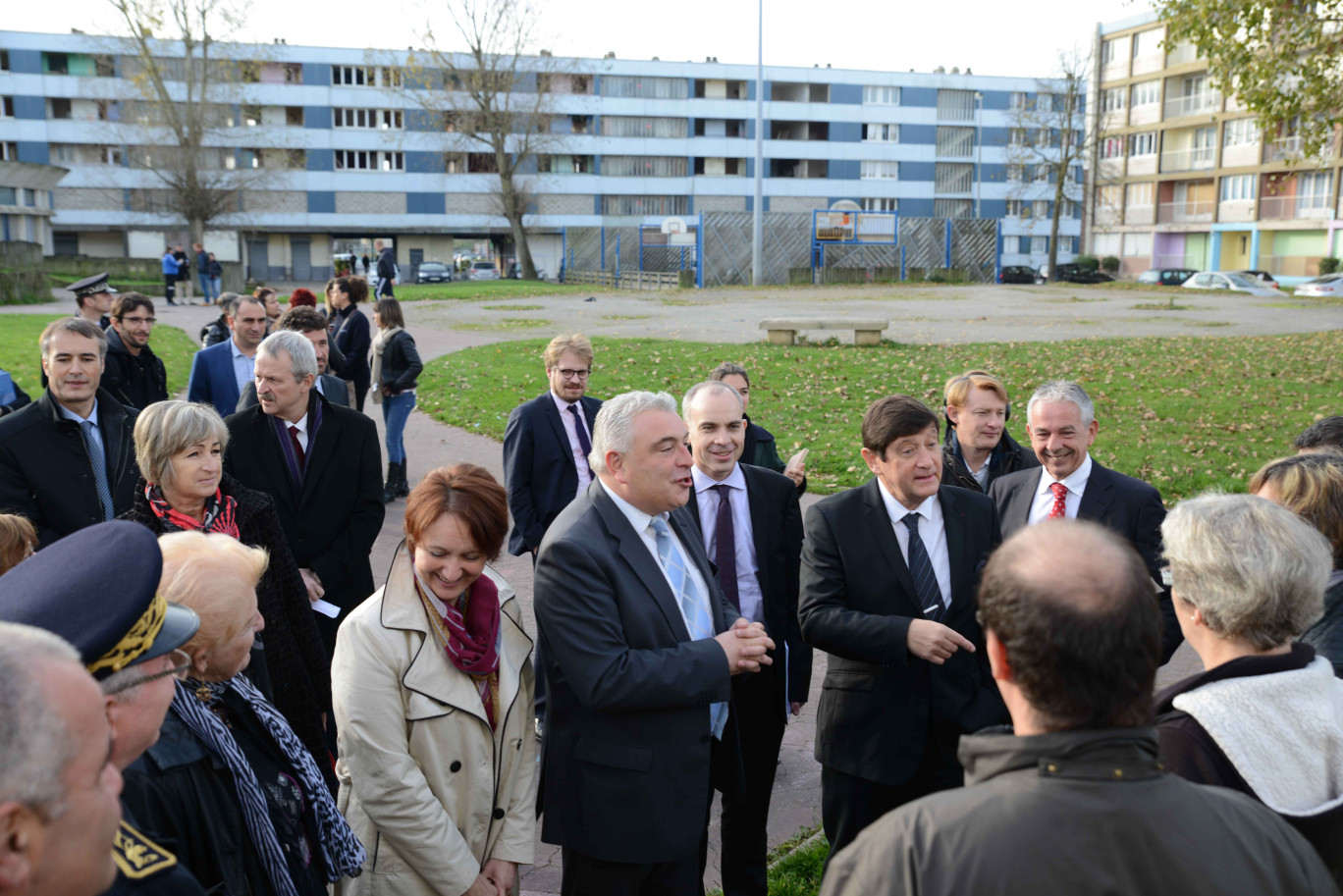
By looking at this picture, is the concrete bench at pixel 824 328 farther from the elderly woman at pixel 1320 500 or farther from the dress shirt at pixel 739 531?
the elderly woman at pixel 1320 500

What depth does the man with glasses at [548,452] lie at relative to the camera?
6199 mm

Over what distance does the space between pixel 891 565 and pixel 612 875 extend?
4.90 ft

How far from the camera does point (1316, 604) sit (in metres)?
2.34

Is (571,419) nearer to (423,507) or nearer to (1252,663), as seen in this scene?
(423,507)

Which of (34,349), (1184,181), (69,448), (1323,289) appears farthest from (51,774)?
(1184,181)

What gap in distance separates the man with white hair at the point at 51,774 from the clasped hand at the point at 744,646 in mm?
1962

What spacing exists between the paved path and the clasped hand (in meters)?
2.27

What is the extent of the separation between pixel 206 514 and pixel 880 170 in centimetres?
8576

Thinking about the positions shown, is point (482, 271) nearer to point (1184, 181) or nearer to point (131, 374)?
point (1184, 181)

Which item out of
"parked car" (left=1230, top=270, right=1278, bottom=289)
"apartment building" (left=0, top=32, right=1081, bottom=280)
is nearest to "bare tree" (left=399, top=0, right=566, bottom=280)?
"apartment building" (left=0, top=32, right=1081, bottom=280)

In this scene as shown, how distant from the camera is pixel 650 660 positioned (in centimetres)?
311

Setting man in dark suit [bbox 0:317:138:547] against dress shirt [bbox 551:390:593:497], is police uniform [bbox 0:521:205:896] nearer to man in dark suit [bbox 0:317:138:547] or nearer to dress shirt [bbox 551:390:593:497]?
man in dark suit [bbox 0:317:138:547]

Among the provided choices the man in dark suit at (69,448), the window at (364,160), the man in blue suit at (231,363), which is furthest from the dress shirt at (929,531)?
the window at (364,160)

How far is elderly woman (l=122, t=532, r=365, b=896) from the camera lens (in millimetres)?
2342
